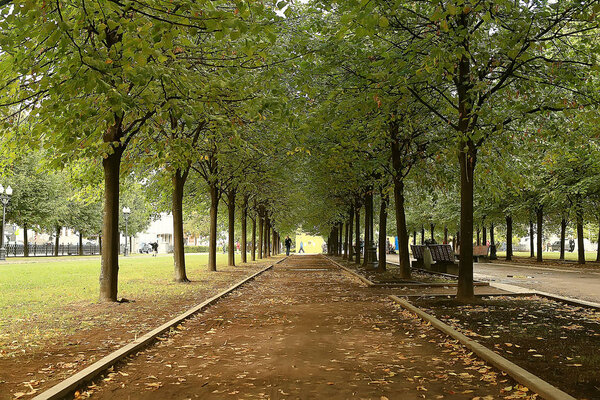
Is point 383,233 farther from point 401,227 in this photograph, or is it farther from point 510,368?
point 510,368

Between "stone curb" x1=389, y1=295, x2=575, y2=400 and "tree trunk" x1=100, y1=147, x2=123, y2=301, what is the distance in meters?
7.06

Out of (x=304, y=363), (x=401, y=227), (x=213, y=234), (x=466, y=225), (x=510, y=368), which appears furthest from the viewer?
(x=213, y=234)

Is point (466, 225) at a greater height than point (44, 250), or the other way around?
point (466, 225)

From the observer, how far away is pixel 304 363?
20.7 ft

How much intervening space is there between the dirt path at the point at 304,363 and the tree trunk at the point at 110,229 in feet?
8.69

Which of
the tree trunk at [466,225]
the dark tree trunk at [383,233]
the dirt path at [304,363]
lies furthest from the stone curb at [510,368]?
the dark tree trunk at [383,233]

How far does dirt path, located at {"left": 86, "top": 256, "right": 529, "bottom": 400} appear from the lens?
16.9 ft

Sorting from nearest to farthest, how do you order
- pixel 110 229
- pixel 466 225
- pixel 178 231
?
pixel 466 225 < pixel 110 229 < pixel 178 231

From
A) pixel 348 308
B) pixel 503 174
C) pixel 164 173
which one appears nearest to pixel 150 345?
pixel 348 308

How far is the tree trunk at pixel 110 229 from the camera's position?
38.0 ft

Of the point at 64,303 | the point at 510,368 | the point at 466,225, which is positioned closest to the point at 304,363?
the point at 510,368

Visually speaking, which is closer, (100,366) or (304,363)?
(100,366)

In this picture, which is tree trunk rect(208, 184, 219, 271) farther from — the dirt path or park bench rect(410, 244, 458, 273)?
the dirt path

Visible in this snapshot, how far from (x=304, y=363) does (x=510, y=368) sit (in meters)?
2.31
